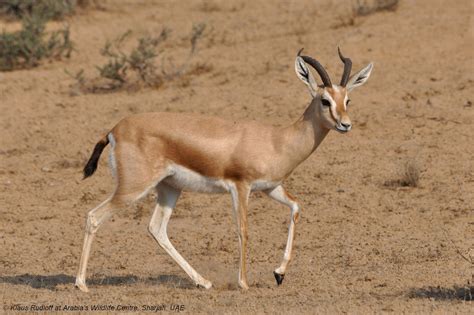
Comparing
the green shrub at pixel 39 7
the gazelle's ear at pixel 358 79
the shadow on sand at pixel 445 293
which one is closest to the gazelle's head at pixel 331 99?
the gazelle's ear at pixel 358 79

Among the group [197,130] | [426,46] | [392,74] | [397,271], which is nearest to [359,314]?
[397,271]

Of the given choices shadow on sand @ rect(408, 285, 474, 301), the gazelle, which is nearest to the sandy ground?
shadow on sand @ rect(408, 285, 474, 301)

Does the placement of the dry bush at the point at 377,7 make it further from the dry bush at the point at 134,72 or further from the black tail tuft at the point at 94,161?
the black tail tuft at the point at 94,161

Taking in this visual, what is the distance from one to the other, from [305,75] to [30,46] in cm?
928

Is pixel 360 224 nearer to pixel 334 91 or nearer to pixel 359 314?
pixel 334 91

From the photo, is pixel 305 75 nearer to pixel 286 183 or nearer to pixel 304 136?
pixel 304 136

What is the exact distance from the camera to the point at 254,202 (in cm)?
1250

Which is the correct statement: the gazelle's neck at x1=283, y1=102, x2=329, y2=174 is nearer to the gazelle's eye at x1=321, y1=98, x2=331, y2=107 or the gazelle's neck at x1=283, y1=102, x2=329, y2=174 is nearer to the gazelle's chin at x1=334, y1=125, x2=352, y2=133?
the gazelle's eye at x1=321, y1=98, x2=331, y2=107

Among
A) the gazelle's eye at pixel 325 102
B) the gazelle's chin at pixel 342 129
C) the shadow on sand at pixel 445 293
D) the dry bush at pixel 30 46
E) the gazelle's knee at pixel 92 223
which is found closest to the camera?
the shadow on sand at pixel 445 293

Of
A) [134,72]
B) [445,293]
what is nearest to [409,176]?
[445,293]

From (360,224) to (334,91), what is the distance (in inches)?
96.8

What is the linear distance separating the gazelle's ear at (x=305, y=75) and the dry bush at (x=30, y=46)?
926cm

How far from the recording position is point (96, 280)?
1003 centimetres

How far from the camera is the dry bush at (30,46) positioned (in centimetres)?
1814
